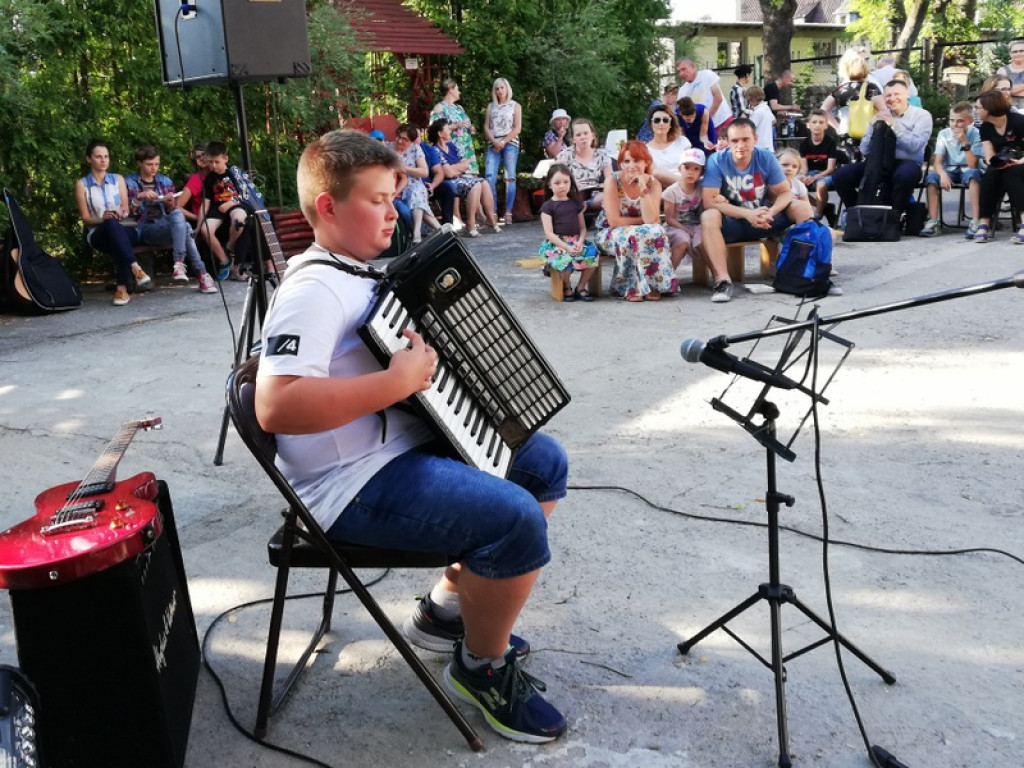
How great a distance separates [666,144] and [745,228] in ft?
6.42

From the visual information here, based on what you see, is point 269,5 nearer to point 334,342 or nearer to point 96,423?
point 96,423

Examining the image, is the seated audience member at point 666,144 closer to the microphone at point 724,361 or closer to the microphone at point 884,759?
the microphone at point 724,361

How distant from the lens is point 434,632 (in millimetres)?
3023

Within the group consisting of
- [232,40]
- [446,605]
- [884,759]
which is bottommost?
[884,759]

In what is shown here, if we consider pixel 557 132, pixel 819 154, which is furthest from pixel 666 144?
pixel 557 132

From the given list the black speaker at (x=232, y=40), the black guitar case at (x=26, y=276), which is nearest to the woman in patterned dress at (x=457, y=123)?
the black guitar case at (x=26, y=276)

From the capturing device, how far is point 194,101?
10.7 m

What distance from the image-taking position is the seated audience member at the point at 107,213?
9.16 meters

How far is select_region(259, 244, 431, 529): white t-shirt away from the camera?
7.84 ft

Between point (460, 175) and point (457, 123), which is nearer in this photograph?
point (460, 175)

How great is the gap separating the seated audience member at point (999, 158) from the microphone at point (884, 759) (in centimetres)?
887

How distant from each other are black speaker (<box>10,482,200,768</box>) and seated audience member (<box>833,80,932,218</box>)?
385 inches

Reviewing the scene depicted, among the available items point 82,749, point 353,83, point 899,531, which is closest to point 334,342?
point 82,749

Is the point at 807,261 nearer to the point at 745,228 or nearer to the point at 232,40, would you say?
the point at 745,228
